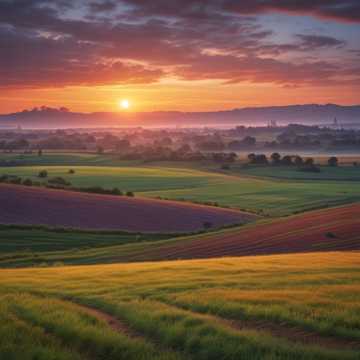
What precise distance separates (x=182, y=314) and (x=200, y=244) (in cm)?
2630

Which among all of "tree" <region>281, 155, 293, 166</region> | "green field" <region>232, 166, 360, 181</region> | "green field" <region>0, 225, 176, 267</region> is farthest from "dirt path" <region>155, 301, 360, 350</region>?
"tree" <region>281, 155, 293, 166</region>

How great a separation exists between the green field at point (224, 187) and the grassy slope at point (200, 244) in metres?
28.9

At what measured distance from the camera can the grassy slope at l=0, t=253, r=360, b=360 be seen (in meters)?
9.84

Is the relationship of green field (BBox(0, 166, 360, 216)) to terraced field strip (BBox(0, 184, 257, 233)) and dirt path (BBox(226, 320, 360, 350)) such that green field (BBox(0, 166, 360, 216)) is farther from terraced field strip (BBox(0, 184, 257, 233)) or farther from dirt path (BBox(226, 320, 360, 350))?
dirt path (BBox(226, 320, 360, 350))

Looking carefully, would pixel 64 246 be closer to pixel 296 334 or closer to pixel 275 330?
pixel 275 330

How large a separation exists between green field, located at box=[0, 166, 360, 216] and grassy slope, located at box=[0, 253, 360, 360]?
55.6 m

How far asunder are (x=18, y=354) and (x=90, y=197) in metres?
58.9

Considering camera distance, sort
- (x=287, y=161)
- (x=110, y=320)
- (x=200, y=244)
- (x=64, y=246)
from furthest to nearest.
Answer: (x=287, y=161) < (x=64, y=246) < (x=200, y=244) < (x=110, y=320)

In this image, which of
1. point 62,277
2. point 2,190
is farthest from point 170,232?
point 62,277

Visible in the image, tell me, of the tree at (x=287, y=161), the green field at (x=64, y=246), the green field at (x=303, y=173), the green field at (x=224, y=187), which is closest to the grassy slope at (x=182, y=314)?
the green field at (x=64, y=246)

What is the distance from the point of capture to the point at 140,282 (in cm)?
1644

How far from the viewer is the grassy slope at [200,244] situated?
34000 millimetres

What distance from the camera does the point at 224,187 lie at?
344 ft

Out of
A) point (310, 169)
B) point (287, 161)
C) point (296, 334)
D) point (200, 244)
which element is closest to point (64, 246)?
point (200, 244)
